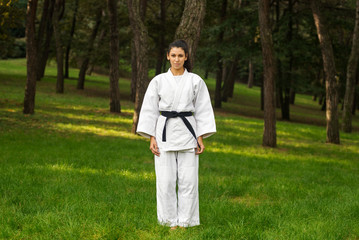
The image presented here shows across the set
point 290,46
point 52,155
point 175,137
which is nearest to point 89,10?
point 290,46

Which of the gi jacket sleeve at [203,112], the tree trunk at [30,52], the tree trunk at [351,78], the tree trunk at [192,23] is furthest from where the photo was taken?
the tree trunk at [351,78]

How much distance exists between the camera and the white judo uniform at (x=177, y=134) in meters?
4.91

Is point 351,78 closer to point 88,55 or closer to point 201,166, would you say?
point 201,166

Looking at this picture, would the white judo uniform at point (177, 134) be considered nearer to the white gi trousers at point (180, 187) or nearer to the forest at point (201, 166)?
the white gi trousers at point (180, 187)

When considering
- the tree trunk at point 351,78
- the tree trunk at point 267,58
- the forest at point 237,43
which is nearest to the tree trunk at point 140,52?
the forest at point 237,43

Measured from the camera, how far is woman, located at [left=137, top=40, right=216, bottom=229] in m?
4.91

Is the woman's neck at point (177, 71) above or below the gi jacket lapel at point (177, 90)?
above

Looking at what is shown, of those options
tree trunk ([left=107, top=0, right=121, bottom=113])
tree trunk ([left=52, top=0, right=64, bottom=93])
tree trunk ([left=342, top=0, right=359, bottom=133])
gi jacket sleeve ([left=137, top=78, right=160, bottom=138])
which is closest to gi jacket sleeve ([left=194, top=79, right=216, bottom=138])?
gi jacket sleeve ([left=137, top=78, right=160, bottom=138])

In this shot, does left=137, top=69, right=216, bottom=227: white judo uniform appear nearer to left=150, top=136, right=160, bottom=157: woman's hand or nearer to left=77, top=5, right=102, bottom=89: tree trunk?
left=150, top=136, right=160, bottom=157: woman's hand

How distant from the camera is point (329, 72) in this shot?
14836 millimetres

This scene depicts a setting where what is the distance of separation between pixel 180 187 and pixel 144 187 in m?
2.32

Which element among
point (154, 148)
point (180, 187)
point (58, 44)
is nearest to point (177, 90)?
point (154, 148)

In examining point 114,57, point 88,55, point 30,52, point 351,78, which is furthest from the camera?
point 88,55

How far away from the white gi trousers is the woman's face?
1.03 meters
